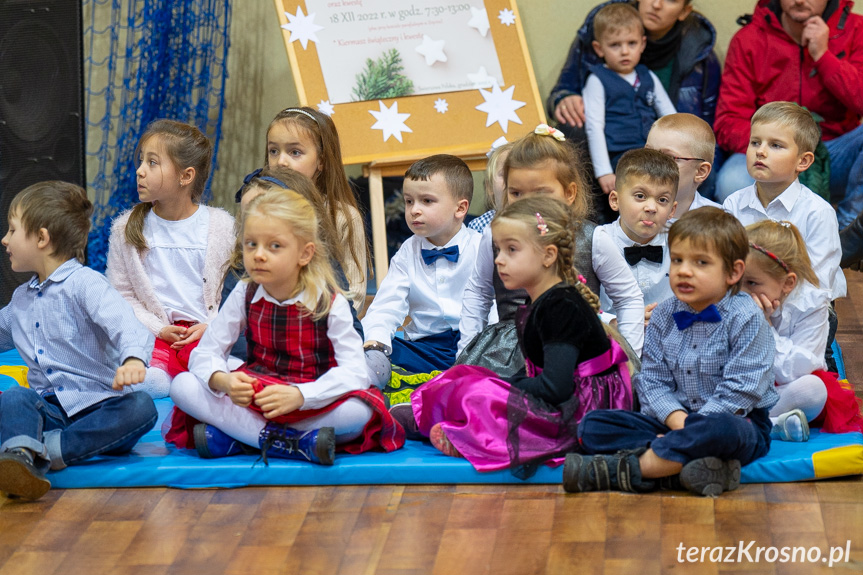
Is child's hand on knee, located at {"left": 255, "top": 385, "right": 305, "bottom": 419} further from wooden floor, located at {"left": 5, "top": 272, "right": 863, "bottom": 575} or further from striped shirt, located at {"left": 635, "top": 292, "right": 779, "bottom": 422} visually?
striped shirt, located at {"left": 635, "top": 292, "right": 779, "bottom": 422}

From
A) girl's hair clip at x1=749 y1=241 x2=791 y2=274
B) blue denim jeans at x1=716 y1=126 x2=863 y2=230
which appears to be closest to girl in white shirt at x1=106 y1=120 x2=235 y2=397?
girl's hair clip at x1=749 y1=241 x2=791 y2=274

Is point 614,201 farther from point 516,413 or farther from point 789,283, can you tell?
point 516,413

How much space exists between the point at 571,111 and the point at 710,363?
218cm

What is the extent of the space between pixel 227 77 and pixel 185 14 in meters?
0.42

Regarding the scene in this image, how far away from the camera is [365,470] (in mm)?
2541

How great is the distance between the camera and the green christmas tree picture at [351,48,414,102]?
4.48 meters

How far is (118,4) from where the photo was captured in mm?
4871

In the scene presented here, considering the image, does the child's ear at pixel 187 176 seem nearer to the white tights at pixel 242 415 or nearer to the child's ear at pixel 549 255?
the white tights at pixel 242 415

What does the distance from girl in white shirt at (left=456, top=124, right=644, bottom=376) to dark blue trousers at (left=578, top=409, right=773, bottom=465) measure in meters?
0.48

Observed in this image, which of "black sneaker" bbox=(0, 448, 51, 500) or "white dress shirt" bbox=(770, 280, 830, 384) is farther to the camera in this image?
"white dress shirt" bbox=(770, 280, 830, 384)

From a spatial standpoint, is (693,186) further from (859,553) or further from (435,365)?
(859,553)

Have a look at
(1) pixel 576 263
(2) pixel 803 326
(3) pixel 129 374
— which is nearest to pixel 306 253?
(3) pixel 129 374

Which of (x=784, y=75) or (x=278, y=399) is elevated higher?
(x=784, y=75)

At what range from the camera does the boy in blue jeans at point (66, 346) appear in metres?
2.56
